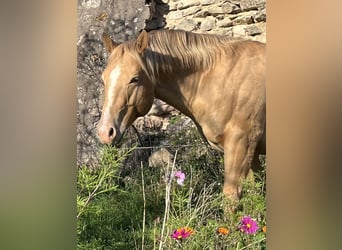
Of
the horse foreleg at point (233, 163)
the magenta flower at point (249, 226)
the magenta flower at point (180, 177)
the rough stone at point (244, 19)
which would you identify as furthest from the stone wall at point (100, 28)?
the magenta flower at point (249, 226)

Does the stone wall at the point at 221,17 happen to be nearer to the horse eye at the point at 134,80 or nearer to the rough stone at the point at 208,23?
the rough stone at the point at 208,23

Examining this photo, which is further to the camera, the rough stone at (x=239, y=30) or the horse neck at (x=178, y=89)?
the horse neck at (x=178, y=89)

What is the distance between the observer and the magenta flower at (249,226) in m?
1.99

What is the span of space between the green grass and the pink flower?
1 centimetres

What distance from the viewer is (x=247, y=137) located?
202cm

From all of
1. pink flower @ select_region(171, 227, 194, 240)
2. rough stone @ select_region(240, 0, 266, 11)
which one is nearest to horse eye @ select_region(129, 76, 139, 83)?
rough stone @ select_region(240, 0, 266, 11)

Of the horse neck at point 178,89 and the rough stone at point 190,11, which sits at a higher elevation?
the rough stone at point 190,11

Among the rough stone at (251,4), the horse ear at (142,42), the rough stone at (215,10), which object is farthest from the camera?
the horse ear at (142,42)

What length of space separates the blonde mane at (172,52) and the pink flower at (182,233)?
591 millimetres
